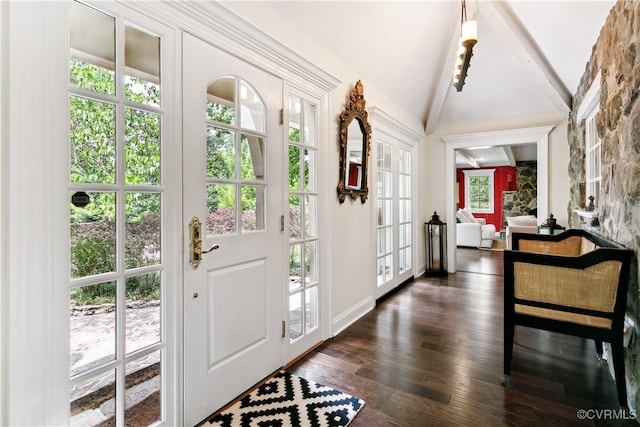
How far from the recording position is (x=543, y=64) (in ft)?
11.6

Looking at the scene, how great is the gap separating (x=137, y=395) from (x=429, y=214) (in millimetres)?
4674

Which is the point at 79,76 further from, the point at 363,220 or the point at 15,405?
the point at 363,220

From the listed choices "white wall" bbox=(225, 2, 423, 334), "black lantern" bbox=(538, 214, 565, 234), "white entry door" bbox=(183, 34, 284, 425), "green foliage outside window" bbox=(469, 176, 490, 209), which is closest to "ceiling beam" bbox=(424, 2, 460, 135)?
"white wall" bbox=(225, 2, 423, 334)

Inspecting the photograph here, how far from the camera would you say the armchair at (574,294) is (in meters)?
1.76

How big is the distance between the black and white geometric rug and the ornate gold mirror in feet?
5.09

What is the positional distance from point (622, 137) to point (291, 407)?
2.53 m

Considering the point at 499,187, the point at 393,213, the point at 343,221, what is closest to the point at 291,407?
the point at 343,221

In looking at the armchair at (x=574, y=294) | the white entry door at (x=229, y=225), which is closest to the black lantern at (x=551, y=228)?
the armchair at (x=574, y=294)

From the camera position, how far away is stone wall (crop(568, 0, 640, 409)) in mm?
1708

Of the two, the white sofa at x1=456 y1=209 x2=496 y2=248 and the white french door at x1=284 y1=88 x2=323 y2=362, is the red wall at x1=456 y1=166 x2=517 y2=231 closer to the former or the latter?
the white sofa at x1=456 y1=209 x2=496 y2=248

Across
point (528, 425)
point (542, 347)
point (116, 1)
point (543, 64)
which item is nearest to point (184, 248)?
point (116, 1)

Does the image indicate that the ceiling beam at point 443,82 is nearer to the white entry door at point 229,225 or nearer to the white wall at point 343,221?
the white wall at point 343,221

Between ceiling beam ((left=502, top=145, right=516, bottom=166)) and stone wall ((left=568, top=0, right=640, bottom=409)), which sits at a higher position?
ceiling beam ((left=502, top=145, right=516, bottom=166))

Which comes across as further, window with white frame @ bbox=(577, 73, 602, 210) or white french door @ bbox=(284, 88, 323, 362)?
window with white frame @ bbox=(577, 73, 602, 210)
